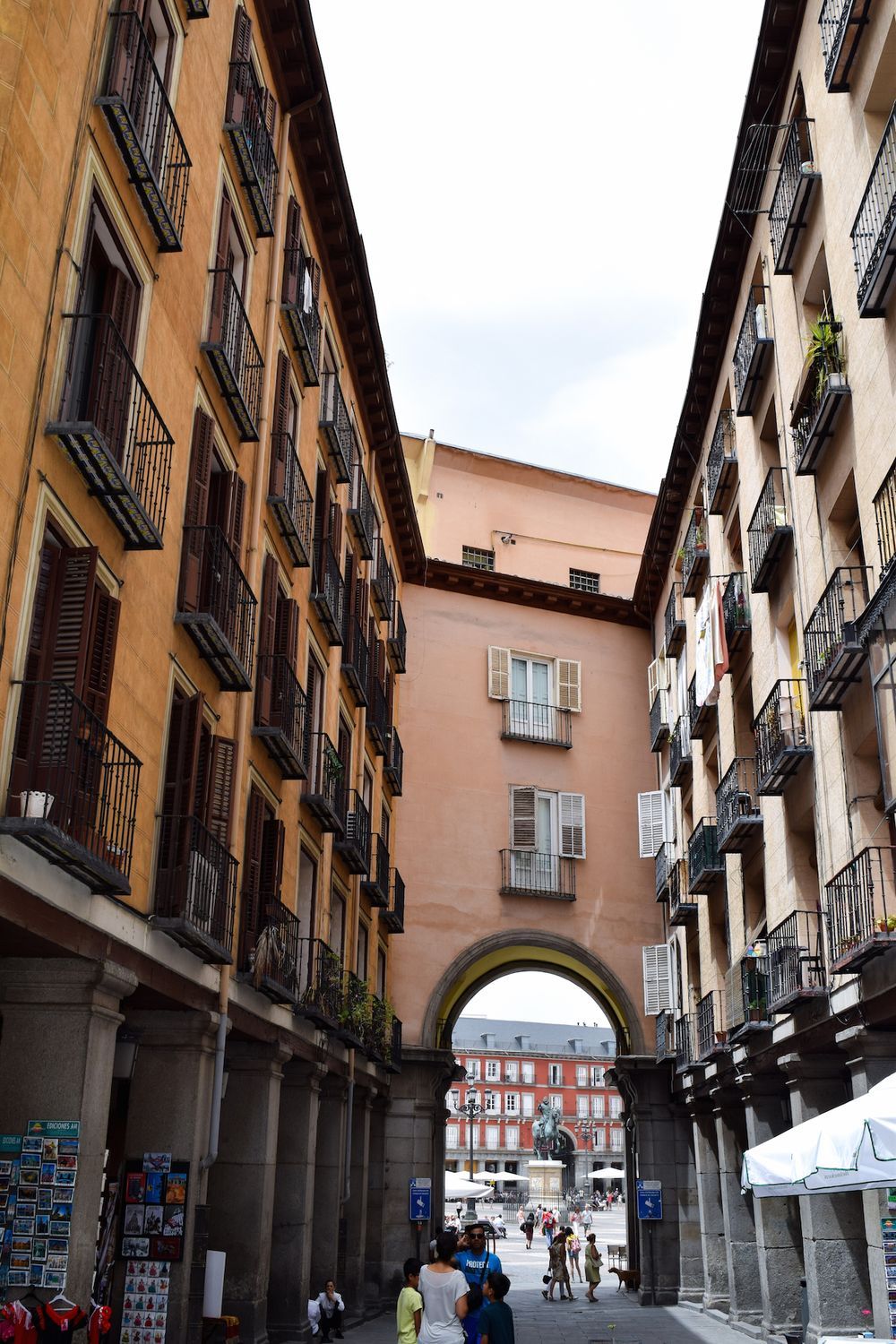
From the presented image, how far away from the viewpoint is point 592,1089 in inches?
4269

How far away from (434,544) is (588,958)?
13076 millimetres

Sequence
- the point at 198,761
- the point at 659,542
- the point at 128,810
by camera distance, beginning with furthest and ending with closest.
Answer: the point at 659,542 < the point at 198,761 < the point at 128,810

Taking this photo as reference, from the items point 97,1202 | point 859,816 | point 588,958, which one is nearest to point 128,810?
point 97,1202

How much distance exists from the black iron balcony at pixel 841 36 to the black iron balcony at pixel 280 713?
33.6 feet

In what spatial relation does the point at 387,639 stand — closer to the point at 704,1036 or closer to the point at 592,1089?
the point at 704,1036

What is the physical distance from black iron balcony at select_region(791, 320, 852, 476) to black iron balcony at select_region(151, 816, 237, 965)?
9249 mm

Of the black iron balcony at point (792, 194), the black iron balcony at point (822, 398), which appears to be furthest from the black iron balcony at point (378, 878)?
the black iron balcony at point (792, 194)

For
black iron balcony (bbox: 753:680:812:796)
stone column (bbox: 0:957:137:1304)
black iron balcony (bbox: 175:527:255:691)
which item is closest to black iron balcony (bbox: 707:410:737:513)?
black iron balcony (bbox: 753:680:812:796)

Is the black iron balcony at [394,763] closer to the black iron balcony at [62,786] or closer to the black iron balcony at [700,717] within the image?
the black iron balcony at [700,717]

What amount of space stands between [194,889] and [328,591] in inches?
399

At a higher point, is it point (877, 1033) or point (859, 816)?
point (859, 816)

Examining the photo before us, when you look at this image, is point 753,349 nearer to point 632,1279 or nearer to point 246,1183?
point 246,1183

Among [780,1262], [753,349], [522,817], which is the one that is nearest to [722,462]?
[753,349]

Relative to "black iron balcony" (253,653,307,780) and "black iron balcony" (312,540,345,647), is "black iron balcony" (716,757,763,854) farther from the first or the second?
"black iron balcony" (253,653,307,780)
